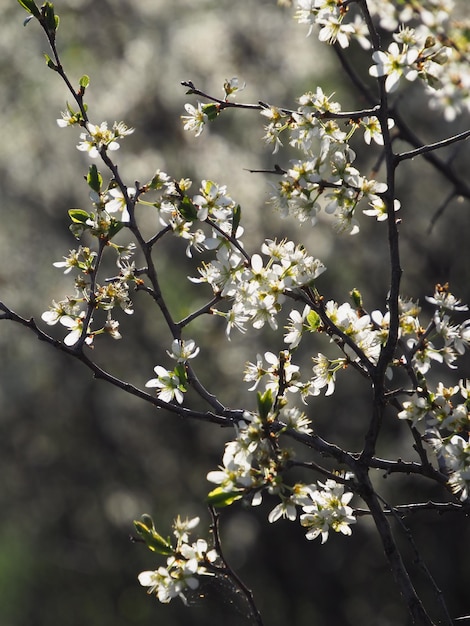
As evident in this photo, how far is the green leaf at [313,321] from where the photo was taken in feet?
5.72

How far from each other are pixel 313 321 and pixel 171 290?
23.1 feet

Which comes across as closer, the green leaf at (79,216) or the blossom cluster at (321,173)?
the blossom cluster at (321,173)

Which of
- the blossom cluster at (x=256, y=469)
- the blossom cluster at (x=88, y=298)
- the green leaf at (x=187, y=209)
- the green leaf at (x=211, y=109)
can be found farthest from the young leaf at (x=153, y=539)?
the green leaf at (x=211, y=109)

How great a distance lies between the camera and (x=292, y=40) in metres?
7.84

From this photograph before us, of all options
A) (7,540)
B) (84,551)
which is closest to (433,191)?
(84,551)

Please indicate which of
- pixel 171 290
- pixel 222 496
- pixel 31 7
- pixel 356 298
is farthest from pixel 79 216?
pixel 171 290

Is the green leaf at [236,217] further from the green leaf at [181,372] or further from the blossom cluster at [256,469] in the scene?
the blossom cluster at [256,469]

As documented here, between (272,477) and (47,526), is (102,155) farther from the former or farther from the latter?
(47,526)

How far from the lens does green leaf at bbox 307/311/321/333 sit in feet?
5.72

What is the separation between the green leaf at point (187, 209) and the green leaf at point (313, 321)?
0.32 metres

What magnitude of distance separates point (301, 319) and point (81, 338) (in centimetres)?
46

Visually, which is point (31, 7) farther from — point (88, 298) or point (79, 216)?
point (88, 298)

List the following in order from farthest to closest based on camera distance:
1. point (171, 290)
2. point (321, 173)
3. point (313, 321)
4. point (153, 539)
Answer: point (171, 290)
point (313, 321)
point (321, 173)
point (153, 539)

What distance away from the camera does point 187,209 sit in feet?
5.67
